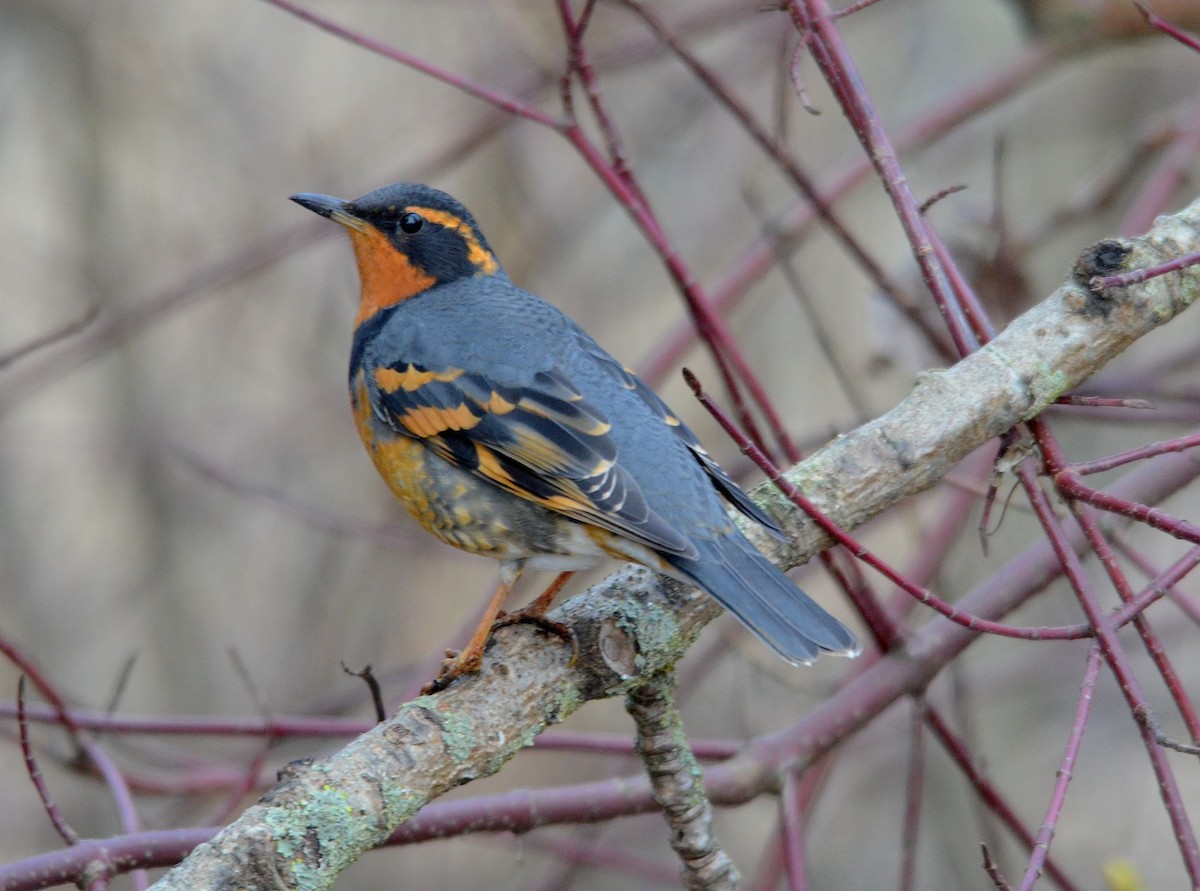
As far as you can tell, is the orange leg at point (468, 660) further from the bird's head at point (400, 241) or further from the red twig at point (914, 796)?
the bird's head at point (400, 241)

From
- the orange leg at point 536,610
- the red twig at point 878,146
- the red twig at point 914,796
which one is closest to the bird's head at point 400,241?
the orange leg at point 536,610

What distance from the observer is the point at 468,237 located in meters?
4.82

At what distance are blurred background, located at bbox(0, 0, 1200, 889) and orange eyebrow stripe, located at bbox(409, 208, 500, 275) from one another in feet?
7.87

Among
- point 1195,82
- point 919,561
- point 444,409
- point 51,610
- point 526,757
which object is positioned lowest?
point 919,561

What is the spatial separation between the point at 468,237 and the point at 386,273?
362mm

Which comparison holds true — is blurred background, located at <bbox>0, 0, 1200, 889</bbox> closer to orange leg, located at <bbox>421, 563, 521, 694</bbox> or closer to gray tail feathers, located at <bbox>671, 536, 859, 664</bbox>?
orange leg, located at <bbox>421, 563, 521, 694</bbox>

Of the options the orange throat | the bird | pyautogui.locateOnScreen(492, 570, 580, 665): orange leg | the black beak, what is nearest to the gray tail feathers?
the bird

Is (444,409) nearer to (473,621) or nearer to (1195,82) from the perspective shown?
(473,621)

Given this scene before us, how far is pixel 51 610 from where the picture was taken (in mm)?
8398

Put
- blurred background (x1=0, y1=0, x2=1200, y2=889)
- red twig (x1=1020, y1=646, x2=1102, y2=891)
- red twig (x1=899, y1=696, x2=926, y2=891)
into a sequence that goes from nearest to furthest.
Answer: red twig (x1=1020, y1=646, x2=1102, y2=891)
red twig (x1=899, y1=696, x2=926, y2=891)
blurred background (x1=0, y1=0, x2=1200, y2=889)

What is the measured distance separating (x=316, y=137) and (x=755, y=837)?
19.6ft

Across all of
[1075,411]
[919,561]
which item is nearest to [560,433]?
[919,561]

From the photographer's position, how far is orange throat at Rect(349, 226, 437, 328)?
184 inches

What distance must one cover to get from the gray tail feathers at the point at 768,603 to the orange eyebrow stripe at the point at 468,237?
195 cm
